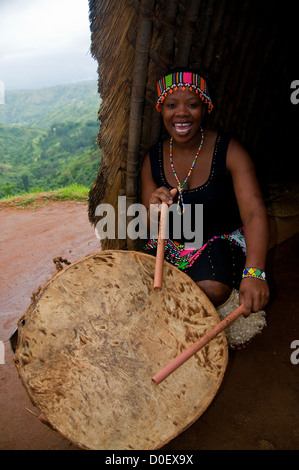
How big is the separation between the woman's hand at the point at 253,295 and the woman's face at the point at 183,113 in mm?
820

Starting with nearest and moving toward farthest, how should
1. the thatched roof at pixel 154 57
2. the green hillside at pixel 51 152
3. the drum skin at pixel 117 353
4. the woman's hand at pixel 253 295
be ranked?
the drum skin at pixel 117 353, the woman's hand at pixel 253 295, the thatched roof at pixel 154 57, the green hillside at pixel 51 152

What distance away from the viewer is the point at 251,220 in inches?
65.8

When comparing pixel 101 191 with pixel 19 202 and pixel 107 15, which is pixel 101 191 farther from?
pixel 19 202

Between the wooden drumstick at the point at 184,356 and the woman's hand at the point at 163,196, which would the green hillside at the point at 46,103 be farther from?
the wooden drumstick at the point at 184,356

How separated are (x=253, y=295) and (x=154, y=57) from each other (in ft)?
4.91

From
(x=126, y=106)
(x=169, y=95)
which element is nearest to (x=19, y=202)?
(x=126, y=106)

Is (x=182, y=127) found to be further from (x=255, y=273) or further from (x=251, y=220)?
(x=255, y=273)

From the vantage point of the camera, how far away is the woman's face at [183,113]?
1.73 meters

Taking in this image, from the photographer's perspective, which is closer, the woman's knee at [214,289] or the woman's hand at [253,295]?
the woman's hand at [253,295]

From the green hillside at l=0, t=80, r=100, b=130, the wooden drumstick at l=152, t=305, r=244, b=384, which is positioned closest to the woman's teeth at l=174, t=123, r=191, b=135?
the wooden drumstick at l=152, t=305, r=244, b=384

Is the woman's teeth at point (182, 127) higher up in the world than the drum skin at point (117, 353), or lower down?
higher up

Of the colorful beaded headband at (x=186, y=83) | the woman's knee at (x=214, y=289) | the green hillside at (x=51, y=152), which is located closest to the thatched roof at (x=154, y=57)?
the colorful beaded headband at (x=186, y=83)

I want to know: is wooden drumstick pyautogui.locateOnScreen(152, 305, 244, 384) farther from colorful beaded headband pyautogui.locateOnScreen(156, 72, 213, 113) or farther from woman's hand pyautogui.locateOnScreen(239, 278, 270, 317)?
colorful beaded headband pyautogui.locateOnScreen(156, 72, 213, 113)

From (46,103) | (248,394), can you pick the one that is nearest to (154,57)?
(248,394)
